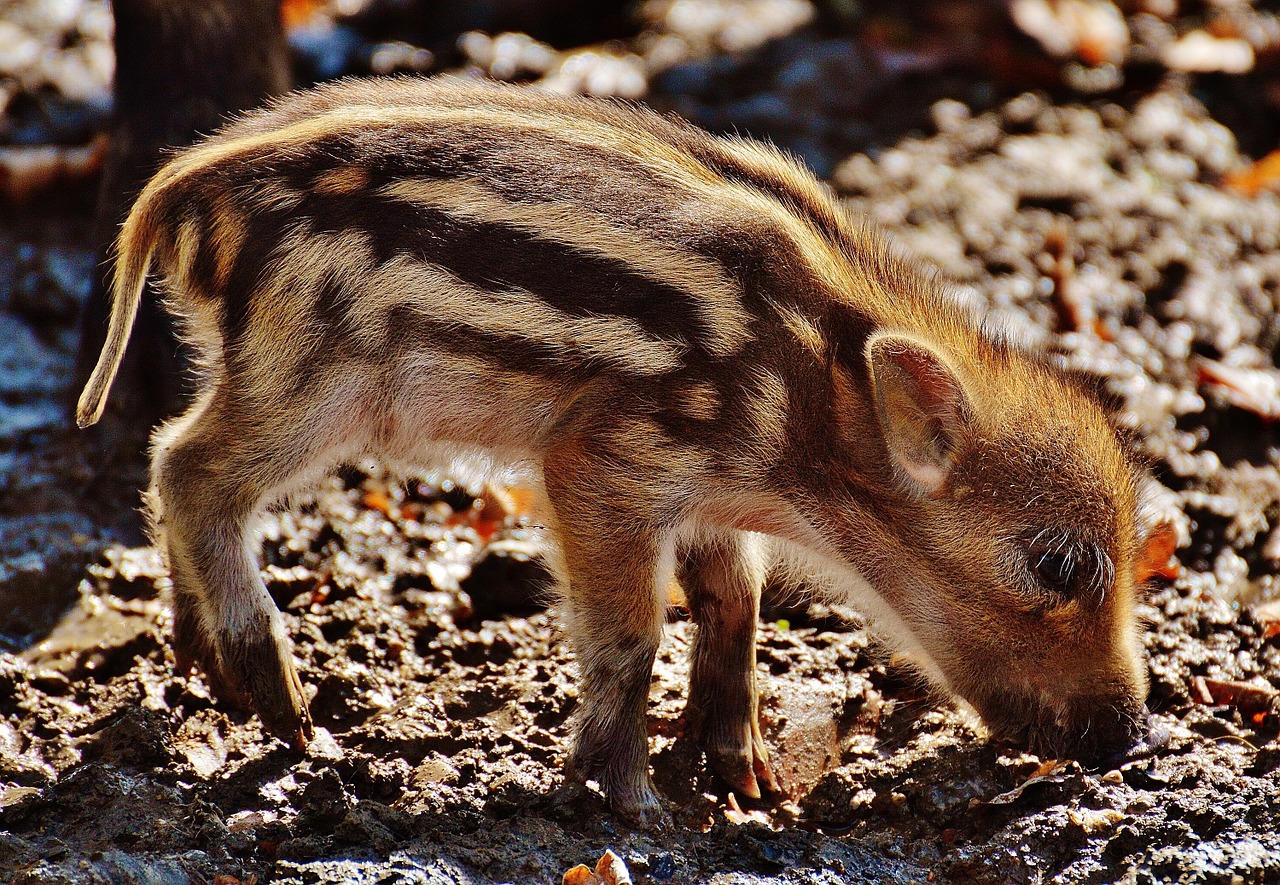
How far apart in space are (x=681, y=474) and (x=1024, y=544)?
0.78m

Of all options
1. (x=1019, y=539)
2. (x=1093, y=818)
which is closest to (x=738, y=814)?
(x=1093, y=818)

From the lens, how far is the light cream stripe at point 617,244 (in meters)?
3.09

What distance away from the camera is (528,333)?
3.11m

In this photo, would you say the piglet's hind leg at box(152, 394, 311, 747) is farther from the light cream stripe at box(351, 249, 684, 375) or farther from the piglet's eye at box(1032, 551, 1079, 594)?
the piglet's eye at box(1032, 551, 1079, 594)

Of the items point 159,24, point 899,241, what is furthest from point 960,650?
point 159,24

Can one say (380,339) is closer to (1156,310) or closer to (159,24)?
(159,24)

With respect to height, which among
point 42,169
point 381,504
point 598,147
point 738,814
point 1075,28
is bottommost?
point 738,814

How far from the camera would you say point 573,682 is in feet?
11.8

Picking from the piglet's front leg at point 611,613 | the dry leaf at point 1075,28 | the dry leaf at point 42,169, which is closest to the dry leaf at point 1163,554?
the piglet's front leg at point 611,613

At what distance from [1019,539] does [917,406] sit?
38cm

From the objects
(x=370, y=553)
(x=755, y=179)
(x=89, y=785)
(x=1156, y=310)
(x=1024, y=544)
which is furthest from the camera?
(x=1156, y=310)

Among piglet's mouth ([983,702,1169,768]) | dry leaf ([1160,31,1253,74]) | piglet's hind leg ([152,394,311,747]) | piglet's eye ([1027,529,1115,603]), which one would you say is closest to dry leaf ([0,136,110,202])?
piglet's hind leg ([152,394,311,747])

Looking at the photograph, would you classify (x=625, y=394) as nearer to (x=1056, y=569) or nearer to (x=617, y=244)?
(x=617, y=244)

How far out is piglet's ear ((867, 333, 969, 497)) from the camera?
120 inches
